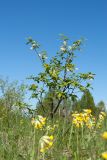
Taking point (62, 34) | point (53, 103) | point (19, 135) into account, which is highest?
point (62, 34)

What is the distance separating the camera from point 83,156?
10.4ft

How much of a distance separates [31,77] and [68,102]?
10505 millimetres

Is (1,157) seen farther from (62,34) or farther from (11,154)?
(62,34)

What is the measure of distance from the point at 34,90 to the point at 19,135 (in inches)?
381

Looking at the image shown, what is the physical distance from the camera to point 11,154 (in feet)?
11.2

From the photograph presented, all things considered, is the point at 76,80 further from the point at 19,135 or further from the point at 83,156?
the point at 83,156

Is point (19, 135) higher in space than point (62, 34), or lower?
lower

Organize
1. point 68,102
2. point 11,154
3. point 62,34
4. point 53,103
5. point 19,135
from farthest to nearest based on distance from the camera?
point 62,34, point 53,103, point 19,135, point 68,102, point 11,154

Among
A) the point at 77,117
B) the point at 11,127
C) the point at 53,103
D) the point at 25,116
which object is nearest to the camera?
the point at 77,117

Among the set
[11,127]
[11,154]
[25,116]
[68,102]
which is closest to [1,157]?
[11,154]

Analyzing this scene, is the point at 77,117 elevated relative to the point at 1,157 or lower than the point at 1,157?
elevated

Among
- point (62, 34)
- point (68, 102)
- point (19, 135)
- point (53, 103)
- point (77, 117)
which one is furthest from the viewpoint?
point (62, 34)

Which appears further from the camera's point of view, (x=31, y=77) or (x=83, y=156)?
(x=31, y=77)

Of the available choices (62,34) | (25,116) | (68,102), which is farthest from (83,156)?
(62,34)
